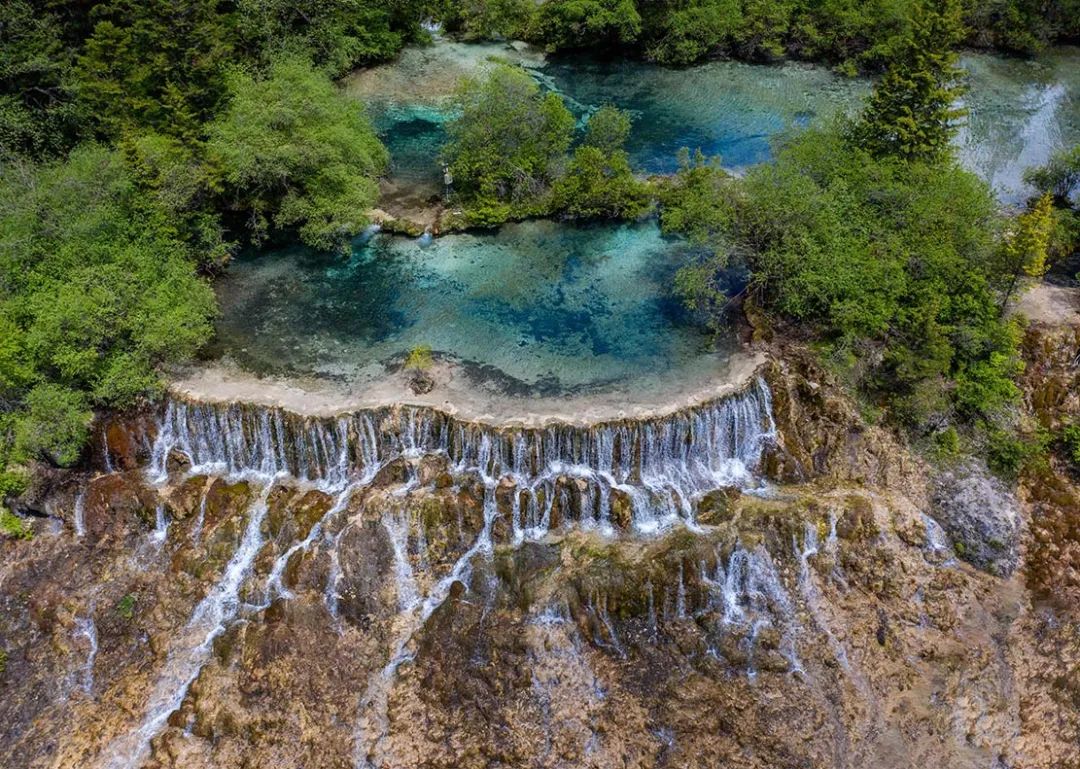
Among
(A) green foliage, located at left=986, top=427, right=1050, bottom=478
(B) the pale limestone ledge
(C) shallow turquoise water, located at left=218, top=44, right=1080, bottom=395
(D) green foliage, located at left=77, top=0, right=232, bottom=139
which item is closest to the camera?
(B) the pale limestone ledge

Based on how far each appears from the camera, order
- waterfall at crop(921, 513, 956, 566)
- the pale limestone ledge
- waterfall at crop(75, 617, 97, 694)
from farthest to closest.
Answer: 1. the pale limestone ledge
2. waterfall at crop(921, 513, 956, 566)
3. waterfall at crop(75, 617, 97, 694)

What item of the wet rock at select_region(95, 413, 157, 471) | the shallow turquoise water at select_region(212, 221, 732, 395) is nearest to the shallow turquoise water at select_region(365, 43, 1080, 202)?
the shallow turquoise water at select_region(212, 221, 732, 395)

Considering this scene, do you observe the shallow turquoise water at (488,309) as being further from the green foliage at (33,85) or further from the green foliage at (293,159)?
the green foliage at (33,85)

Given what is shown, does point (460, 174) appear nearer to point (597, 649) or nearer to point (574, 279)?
point (574, 279)

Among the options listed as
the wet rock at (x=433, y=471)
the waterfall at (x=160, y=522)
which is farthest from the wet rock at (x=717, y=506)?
the waterfall at (x=160, y=522)

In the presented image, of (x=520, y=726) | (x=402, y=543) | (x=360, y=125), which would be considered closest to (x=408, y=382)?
(x=402, y=543)

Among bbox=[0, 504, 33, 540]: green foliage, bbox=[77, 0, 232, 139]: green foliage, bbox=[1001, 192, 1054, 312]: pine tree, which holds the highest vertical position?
bbox=[77, 0, 232, 139]: green foliage

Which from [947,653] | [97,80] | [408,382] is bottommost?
[947,653]

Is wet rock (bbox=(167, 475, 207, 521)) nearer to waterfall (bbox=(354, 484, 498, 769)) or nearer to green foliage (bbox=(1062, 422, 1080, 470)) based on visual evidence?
waterfall (bbox=(354, 484, 498, 769))
